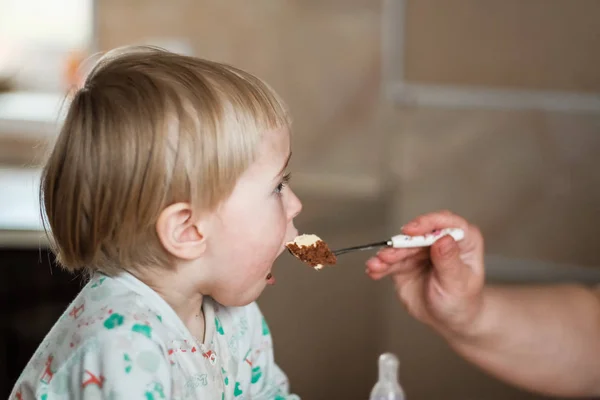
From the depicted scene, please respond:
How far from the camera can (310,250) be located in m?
1.13

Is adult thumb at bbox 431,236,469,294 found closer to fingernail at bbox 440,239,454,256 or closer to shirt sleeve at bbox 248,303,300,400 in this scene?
fingernail at bbox 440,239,454,256

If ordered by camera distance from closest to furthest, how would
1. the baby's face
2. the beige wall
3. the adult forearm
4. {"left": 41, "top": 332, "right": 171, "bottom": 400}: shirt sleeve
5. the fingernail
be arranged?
1. {"left": 41, "top": 332, "right": 171, "bottom": 400}: shirt sleeve
2. the baby's face
3. the fingernail
4. the adult forearm
5. the beige wall

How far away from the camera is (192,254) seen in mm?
998

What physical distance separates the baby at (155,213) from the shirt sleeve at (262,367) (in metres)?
0.14

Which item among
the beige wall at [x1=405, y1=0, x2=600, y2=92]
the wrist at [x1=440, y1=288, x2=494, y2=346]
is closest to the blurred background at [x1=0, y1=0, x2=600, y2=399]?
the beige wall at [x1=405, y1=0, x2=600, y2=92]

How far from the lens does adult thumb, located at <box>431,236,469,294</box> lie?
1.24m

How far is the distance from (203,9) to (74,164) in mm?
1754

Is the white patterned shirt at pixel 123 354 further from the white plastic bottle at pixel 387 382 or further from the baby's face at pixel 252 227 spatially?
the white plastic bottle at pixel 387 382

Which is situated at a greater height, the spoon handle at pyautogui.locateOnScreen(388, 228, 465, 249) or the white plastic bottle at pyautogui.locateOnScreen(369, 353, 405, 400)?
the spoon handle at pyautogui.locateOnScreen(388, 228, 465, 249)

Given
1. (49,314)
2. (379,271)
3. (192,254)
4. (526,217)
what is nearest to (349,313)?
(526,217)

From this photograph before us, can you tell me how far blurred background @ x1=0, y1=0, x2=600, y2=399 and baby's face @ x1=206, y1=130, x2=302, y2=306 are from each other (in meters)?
1.18

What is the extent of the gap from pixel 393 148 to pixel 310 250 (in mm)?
1389

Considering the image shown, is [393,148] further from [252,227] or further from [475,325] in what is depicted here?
[252,227]

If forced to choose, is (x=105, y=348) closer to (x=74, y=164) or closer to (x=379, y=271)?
(x=74, y=164)
